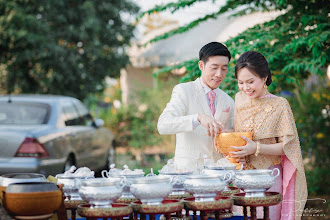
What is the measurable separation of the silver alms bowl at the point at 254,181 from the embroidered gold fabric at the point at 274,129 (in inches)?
19.7

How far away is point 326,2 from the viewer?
652 centimetres

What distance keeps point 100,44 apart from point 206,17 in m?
10.8

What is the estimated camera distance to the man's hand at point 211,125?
380 centimetres

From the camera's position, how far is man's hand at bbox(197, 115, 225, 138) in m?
3.80

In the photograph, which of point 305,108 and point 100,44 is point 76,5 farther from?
point 305,108

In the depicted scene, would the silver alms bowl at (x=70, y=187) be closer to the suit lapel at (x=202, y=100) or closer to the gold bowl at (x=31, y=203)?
the gold bowl at (x=31, y=203)

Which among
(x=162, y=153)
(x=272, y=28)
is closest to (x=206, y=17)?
(x=272, y=28)

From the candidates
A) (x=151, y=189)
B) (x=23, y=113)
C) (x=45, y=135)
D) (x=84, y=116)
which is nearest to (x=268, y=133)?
(x=151, y=189)

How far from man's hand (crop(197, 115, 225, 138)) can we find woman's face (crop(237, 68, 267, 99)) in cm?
29

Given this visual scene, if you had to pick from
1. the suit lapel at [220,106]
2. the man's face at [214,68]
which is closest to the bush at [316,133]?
the suit lapel at [220,106]

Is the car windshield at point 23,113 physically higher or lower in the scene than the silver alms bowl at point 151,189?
higher

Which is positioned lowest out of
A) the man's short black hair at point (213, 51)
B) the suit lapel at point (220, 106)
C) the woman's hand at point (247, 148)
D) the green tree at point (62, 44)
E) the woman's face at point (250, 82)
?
the woman's hand at point (247, 148)

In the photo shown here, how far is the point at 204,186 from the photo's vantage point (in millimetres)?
3217

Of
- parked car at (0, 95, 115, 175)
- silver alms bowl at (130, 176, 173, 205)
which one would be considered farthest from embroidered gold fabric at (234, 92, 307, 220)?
parked car at (0, 95, 115, 175)
